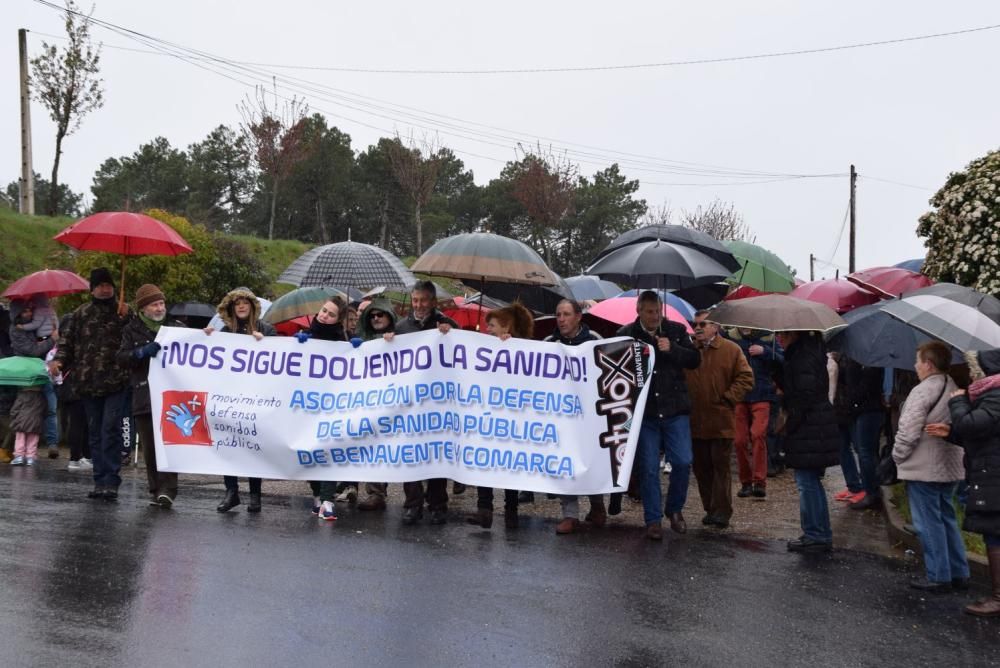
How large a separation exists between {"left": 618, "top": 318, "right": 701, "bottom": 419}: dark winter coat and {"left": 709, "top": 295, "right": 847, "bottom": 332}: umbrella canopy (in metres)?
0.37

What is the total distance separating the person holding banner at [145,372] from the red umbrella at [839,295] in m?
6.89

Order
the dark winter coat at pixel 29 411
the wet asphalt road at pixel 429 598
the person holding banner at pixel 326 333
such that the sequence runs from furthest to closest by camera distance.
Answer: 1. the dark winter coat at pixel 29 411
2. the person holding banner at pixel 326 333
3. the wet asphalt road at pixel 429 598

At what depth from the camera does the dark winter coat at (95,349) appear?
9398mm

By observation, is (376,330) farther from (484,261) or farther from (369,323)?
(484,261)

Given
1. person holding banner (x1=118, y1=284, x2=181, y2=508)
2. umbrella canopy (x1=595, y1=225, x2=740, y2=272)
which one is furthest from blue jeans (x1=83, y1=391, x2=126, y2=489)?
umbrella canopy (x1=595, y1=225, x2=740, y2=272)

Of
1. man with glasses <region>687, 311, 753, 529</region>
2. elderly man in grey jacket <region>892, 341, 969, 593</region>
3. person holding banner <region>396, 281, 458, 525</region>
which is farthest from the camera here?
man with glasses <region>687, 311, 753, 529</region>

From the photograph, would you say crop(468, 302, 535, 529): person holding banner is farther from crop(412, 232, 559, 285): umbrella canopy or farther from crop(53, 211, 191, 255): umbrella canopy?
crop(53, 211, 191, 255): umbrella canopy

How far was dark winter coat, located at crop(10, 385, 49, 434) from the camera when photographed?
1228 centimetres

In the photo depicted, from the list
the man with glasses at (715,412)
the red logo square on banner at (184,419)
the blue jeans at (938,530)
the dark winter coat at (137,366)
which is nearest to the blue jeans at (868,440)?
the man with glasses at (715,412)

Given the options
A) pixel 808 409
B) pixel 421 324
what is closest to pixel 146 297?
pixel 421 324

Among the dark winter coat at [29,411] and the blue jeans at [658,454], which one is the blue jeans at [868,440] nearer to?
the blue jeans at [658,454]

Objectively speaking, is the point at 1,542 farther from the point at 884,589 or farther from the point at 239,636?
the point at 884,589

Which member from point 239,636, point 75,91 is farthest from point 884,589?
point 75,91

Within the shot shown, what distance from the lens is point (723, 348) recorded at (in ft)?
32.1
